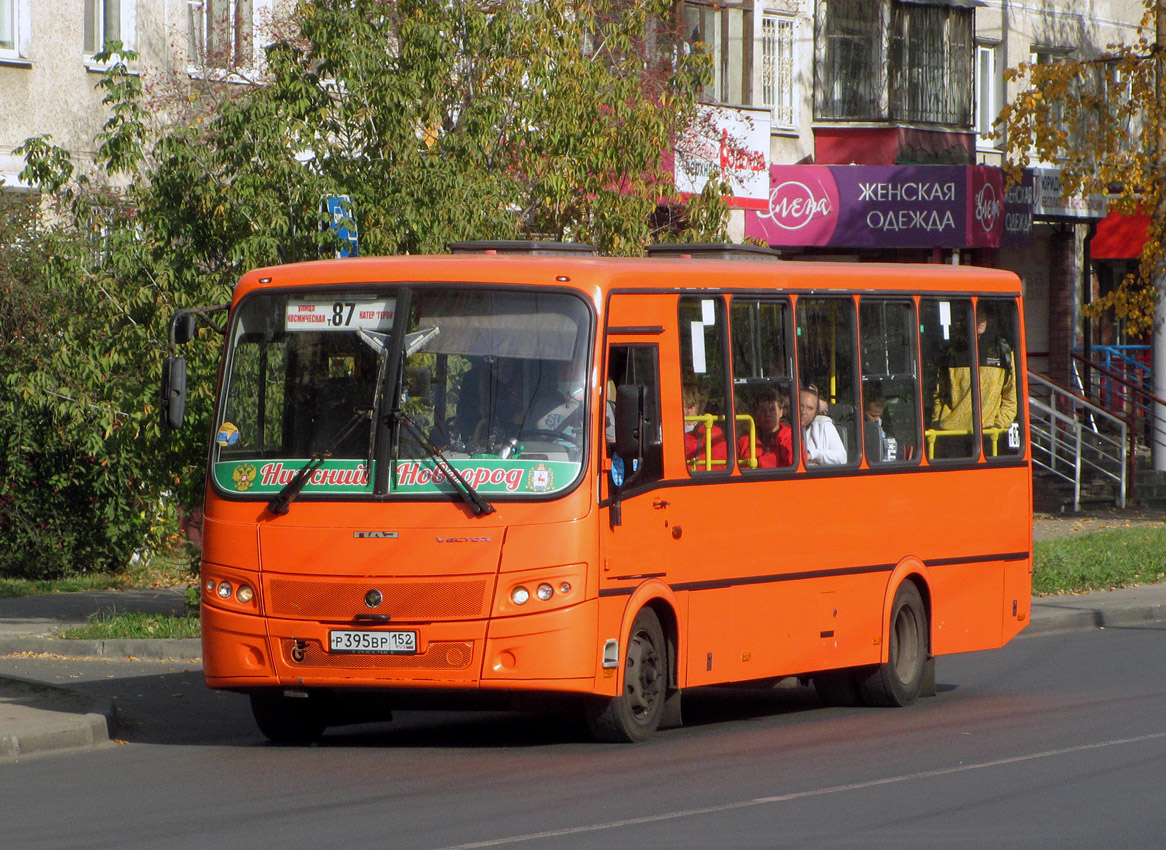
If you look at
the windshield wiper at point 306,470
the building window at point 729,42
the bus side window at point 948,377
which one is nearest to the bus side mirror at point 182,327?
the windshield wiper at point 306,470

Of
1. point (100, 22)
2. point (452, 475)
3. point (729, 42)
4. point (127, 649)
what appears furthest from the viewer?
point (729, 42)

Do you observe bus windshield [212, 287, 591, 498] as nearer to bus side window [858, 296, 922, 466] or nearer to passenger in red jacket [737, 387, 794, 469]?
passenger in red jacket [737, 387, 794, 469]

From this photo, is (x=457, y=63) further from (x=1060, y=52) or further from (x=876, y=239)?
(x=1060, y=52)

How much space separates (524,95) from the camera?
56.5 ft

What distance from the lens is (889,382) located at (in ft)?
43.2

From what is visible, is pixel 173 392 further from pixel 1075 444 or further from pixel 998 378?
pixel 1075 444

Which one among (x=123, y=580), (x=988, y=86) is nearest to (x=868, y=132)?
(x=988, y=86)

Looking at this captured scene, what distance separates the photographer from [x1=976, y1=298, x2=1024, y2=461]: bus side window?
14078 mm

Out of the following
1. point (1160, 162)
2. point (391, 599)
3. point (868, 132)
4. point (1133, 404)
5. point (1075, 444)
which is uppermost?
point (868, 132)

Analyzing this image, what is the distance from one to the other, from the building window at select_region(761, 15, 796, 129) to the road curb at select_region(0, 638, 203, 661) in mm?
18528

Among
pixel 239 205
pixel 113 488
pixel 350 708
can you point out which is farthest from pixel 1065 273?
pixel 350 708

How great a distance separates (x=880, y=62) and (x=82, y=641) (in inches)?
804

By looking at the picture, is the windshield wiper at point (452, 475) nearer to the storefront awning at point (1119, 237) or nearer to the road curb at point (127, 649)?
the road curb at point (127, 649)

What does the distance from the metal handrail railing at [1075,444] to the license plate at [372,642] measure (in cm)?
1969
